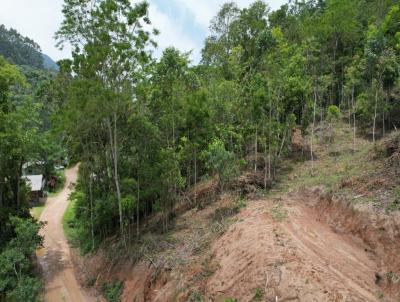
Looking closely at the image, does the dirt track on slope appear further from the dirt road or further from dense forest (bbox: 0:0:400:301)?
the dirt road

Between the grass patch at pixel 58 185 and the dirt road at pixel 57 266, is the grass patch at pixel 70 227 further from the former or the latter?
the grass patch at pixel 58 185

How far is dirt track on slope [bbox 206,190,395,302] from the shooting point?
10.9 meters

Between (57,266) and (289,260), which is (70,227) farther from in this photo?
(289,260)

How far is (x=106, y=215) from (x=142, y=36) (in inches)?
438

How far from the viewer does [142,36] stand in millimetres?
18297

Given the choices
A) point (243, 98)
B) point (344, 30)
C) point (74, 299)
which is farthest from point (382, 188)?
point (344, 30)

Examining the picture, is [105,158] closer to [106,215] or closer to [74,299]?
[106,215]

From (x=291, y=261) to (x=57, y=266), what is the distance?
57.8 feet

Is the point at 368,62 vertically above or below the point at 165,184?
above

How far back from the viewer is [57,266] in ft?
78.9

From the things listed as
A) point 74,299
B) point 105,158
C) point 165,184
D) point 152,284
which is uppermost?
point 105,158

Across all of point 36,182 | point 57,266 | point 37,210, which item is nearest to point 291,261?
point 57,266

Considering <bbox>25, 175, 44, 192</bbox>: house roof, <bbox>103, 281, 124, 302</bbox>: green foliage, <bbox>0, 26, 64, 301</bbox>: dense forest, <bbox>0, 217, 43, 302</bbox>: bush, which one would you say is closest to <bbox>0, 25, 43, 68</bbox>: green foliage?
<bbox>25, 175, 44, 192</bbox>: house roof

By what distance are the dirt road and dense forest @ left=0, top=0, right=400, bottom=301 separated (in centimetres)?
153
